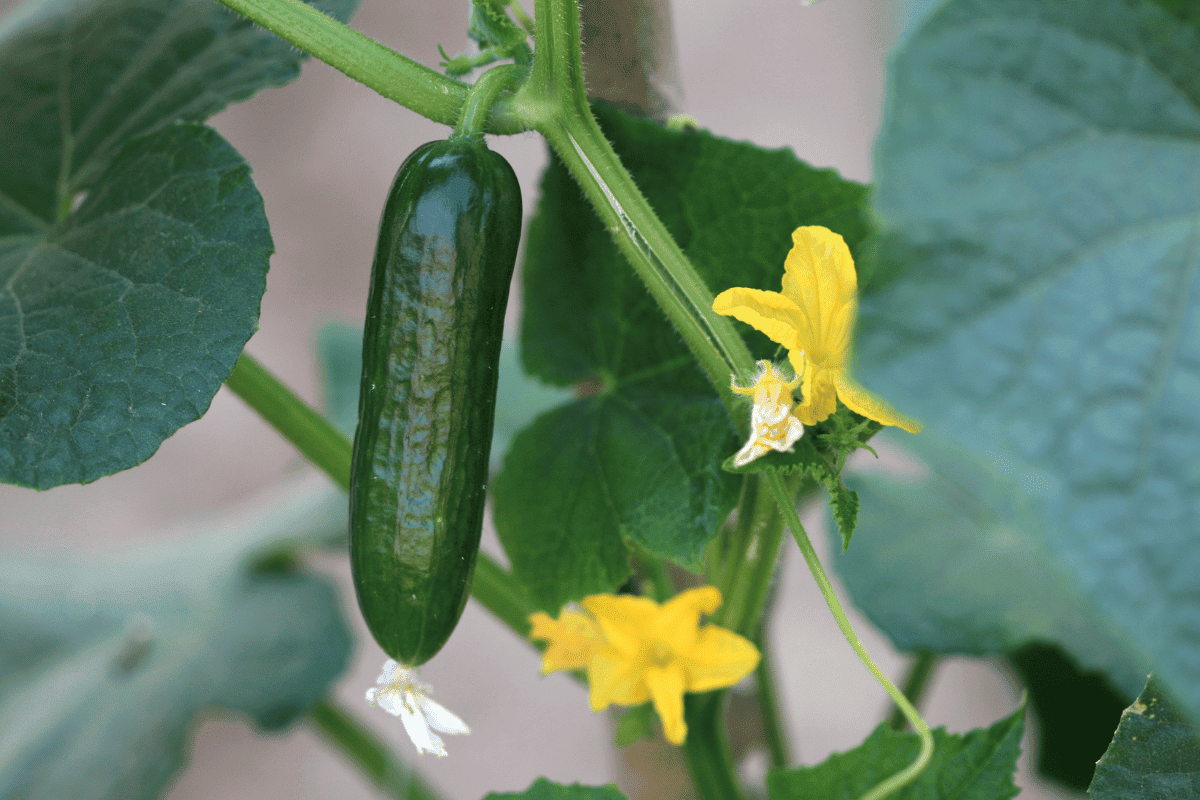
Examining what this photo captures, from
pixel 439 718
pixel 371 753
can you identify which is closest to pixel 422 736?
pixel 439 718

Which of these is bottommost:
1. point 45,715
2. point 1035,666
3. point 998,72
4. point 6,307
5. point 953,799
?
point 45,715

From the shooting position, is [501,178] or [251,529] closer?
[501,178]

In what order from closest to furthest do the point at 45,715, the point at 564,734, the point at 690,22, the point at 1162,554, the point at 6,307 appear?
the point at 1162,554 < the point at 6,307 < the point at 45,715 < the point at 564,734 < the point at 690,22

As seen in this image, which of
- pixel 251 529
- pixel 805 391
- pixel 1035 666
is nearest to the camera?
pixel 805 391

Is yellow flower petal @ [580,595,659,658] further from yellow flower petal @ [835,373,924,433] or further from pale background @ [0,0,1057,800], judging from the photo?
pale background @ [0,0,1057,800]

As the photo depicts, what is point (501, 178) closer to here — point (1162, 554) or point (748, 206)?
point (748, 206)

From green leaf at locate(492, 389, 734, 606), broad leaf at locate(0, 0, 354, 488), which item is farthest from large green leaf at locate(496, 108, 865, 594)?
broad leaf at locate(0, 0, 354, 488)

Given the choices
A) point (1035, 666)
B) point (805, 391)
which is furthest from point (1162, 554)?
point (1035, 666)
